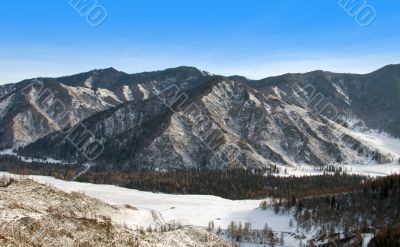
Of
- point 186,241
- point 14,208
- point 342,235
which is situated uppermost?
point 14,208

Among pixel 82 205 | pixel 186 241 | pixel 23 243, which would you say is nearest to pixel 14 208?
pixel 23 243

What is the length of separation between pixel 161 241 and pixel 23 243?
32894mm

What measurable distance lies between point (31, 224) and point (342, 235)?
13369 centimetres

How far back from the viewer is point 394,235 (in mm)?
139375

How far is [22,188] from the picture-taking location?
142125mm

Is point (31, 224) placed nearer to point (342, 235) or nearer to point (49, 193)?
point (49, 193)

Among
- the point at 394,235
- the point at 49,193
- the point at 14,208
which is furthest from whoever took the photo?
the point at 49,193

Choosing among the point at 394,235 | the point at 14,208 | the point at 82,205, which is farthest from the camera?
the point at 82,205

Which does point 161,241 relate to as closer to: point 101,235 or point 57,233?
point 101,235

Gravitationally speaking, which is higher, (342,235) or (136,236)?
(136,236)

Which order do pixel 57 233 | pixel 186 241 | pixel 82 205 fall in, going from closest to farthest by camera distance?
1. pixel 57 233
2. pixel 186 241
3. pixel 82 205

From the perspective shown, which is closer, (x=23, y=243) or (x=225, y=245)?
(x=23, y=243)

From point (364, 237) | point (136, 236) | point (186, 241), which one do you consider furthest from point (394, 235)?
point (136, 236)

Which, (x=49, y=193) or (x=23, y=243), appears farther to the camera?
(x=49, y=193)
